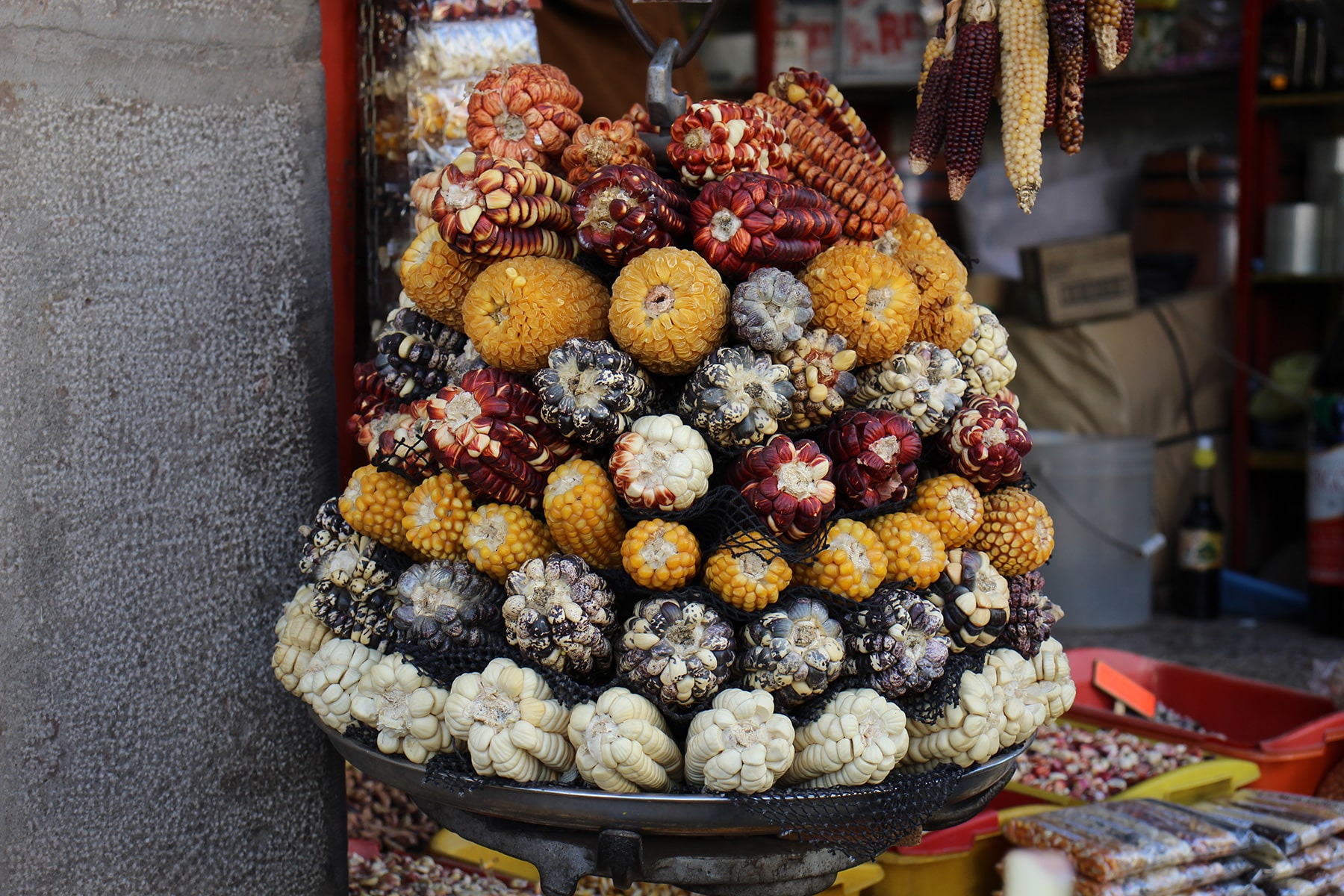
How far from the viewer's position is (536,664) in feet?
3.97

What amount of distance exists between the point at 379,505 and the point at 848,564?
1.83 ft

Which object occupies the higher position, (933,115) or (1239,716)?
(933,115)

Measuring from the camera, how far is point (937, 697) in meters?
1.22

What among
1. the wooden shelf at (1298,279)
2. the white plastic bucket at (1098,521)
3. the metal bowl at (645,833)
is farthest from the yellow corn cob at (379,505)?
the wooden shelf at (1298,279)

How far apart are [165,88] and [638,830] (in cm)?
119

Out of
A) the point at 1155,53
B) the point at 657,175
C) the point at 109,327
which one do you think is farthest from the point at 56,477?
the point at 1155,53

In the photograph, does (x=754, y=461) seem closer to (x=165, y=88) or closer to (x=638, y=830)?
(x=638, y=830)

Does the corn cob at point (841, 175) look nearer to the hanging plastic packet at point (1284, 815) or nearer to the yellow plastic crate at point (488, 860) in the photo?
the yellow plastic crate at point (488, 860)

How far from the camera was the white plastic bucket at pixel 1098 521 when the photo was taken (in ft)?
13.7

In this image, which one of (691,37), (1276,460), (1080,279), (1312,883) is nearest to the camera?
(691,37)

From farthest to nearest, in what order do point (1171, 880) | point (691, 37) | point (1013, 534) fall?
1. point (1171, 880)
2. point (691, 37)
3. point (1013, 534)

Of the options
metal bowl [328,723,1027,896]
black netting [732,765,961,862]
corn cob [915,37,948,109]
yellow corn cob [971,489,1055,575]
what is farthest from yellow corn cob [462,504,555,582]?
corn cob [915,37,948,109]

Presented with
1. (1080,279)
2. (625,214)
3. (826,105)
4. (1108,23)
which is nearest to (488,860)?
(625,214)

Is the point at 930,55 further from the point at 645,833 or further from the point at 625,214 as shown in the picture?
the point at 645,833
